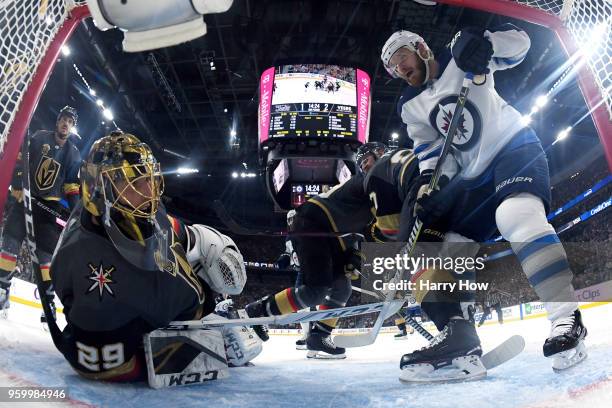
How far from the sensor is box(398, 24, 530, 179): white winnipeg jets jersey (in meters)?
1.53

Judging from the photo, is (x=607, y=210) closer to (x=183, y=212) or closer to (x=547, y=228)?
(x=547, y=228)

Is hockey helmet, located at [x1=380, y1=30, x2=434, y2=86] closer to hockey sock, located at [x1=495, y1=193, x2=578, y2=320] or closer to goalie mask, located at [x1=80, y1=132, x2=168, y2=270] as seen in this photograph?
hockey sock, located at [x1=495, y1=193, x2=578, y2=320]

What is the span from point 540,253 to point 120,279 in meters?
1.14

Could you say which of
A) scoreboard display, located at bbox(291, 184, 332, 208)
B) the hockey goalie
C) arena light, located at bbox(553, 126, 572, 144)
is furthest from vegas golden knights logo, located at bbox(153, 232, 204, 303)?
arena light, located at bbox(553, 126, 572, 144)

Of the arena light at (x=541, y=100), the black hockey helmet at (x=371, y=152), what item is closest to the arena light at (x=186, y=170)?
the arena light at (x=541, y=100)

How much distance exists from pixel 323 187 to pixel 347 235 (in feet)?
14.8

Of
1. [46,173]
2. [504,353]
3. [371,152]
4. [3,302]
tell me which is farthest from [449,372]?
[46,173]

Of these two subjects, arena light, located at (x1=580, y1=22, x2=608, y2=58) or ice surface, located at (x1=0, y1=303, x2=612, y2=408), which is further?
arena light, located at (x1=580, y1=22, x2=608, y2=58)

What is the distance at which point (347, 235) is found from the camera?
109 inches

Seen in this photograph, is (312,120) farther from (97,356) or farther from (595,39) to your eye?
(97,356)

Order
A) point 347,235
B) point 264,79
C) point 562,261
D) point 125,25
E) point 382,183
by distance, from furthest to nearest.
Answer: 1. point 264,79
2. point 347,235
3. point 382,183
4. point 562,261
5. point 125,25

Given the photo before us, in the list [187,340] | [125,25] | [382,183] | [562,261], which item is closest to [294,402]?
[187,340]

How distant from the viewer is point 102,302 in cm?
123

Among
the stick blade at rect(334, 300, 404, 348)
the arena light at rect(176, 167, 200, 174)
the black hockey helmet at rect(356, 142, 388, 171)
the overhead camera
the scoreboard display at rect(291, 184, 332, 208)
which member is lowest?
the stick blade at rect(334, 300, 404, 348)
